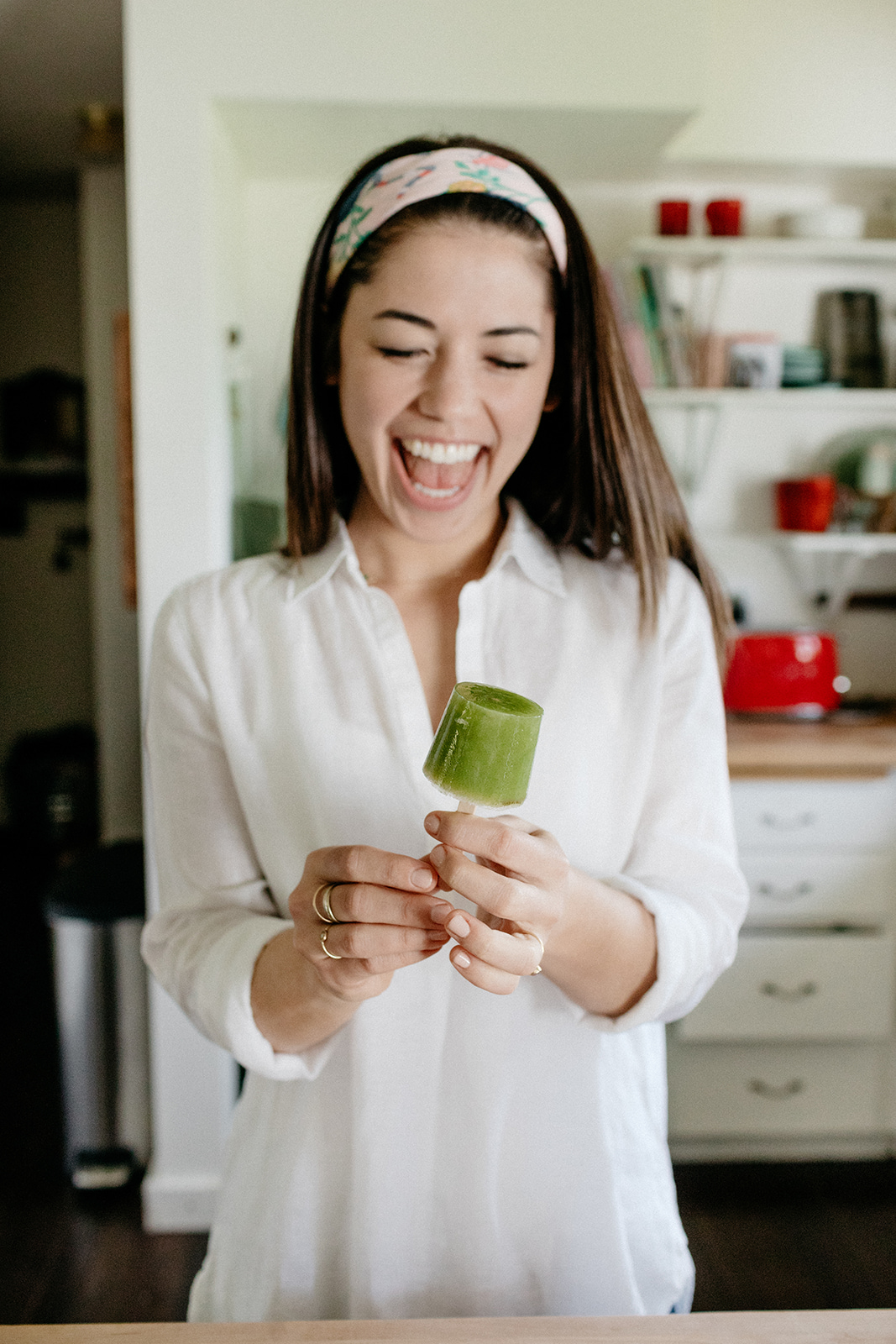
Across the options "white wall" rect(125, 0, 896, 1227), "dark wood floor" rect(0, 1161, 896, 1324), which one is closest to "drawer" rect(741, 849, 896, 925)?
"dark wood floor" rect(0, 1161, 896, 1324)

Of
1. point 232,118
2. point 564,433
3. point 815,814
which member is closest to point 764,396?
point 815,814

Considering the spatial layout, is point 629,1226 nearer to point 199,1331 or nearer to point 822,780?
point 199,1331

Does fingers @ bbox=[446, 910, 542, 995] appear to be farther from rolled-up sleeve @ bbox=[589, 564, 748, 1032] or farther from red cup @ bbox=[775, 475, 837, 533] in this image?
red cup @ bbox=[775, 475, 837, 533]

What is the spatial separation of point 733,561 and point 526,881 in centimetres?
236

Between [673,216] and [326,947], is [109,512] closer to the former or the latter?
[673,216]

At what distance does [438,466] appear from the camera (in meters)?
0.85

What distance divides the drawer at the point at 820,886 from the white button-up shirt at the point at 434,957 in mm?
1370

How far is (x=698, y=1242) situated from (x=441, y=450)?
1.89 metres

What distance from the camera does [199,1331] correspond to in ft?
2.21

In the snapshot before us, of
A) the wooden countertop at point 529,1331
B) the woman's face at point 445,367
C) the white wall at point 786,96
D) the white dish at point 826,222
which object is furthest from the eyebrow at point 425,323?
the white dish at point 826,222

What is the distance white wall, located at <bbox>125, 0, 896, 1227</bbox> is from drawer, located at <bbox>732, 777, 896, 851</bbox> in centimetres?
120

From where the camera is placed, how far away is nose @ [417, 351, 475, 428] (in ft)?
2.67

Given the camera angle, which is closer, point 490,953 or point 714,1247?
point 490,953

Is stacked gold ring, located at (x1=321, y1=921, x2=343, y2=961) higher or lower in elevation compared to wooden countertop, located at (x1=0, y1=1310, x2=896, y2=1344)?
higher
